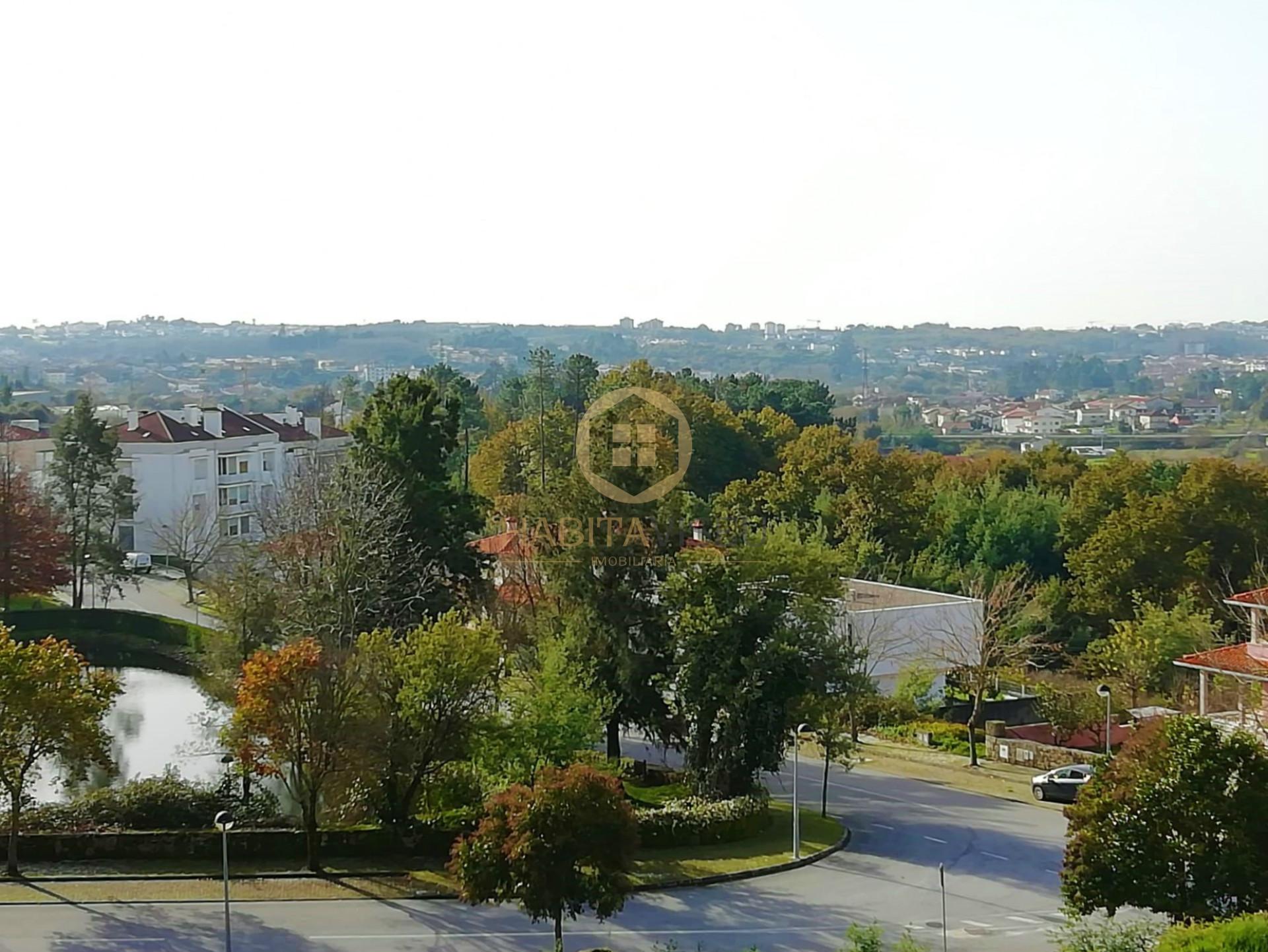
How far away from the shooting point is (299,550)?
85.3ft

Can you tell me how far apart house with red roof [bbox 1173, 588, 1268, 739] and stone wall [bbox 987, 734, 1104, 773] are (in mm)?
2484

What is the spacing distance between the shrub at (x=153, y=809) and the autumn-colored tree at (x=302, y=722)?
52.7 inches

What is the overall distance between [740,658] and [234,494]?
38761 mm

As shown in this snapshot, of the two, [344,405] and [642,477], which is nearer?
[642,477]

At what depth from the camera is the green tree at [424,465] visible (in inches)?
1115

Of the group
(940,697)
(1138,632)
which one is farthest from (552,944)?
(1138,632)

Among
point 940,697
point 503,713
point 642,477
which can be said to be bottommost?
point 940,697

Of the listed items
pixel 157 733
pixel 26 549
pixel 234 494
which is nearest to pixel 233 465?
pixel 234 494

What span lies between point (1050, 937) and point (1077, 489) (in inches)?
1116

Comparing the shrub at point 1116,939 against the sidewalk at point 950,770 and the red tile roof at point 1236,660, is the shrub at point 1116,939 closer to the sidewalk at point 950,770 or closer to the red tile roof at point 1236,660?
the sidewalk at point 950,770

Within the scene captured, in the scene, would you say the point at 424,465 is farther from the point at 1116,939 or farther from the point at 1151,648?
the point at 1116,939

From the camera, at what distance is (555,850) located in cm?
1491

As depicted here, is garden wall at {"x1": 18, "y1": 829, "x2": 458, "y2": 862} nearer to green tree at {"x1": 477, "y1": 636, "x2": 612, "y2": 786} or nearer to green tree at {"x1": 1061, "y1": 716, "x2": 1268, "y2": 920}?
green tree at {"x1": 477, "y1": 636, "x2": 612, "y2": 786}

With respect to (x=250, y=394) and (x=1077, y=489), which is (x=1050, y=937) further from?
(x=250, y=394)
